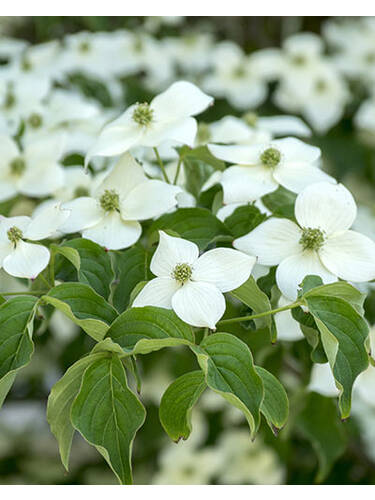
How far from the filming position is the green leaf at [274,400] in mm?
528

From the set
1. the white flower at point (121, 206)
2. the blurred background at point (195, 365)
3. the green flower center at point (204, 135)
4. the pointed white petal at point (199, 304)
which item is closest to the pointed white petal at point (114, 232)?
the white flower at point (121, 206)

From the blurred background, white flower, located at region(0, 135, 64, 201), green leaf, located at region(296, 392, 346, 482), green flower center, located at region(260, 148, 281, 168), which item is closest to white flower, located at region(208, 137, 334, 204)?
green flower center, located at region(260, 148, 281, 168)

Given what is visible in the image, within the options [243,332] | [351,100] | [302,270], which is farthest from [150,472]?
[302,270]

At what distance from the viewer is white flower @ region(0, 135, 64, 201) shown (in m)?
0.79

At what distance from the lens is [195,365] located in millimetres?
1237

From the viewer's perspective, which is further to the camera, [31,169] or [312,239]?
[31,169]

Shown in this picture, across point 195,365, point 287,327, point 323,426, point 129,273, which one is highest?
point 129,273

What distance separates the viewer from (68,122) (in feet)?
3.38

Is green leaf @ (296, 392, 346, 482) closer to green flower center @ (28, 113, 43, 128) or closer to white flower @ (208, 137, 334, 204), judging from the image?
white flower @ (208, 137, 334, 204)

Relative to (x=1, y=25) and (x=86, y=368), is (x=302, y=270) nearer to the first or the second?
(x=86, y=368)

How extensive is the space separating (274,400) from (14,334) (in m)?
0.20

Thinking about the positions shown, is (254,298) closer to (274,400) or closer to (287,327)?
(274,400)

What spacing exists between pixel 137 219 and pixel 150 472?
100 centimetres

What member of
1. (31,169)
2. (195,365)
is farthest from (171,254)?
(195,365)
